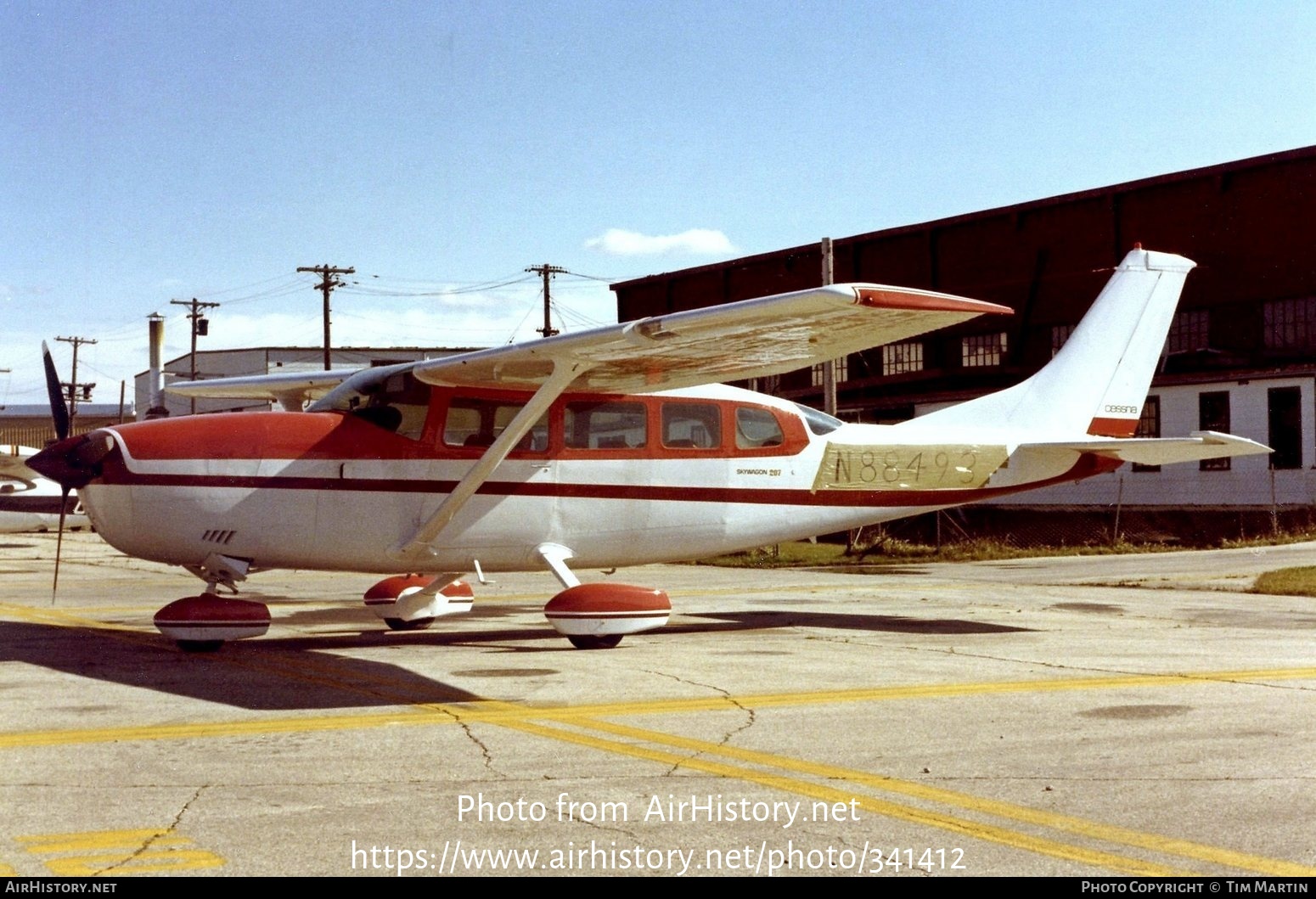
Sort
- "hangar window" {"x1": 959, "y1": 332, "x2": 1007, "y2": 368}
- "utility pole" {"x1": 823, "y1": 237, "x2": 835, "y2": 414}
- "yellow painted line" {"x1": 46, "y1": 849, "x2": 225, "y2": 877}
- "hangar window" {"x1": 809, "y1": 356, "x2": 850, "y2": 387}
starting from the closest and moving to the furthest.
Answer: "yellow painted line" {"x1": 46, "y1": 849, "x2": 225, "y2": 877}, "utility pole" {"x1": 823, "y1": 237, "x2": 835, "y2": 414}, "hangar window" {"x1": 959, "y1": 332, "x2": 1007, "y2": 368}, "hangar window" {"x1": 809, "y1": 356, "x2": 850, "y2": 387}

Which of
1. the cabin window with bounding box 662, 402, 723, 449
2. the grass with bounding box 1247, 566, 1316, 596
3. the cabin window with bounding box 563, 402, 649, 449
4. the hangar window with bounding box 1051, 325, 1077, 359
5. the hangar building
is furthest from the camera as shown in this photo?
the hangar window with bounding box 1051, 325, 1077, 359

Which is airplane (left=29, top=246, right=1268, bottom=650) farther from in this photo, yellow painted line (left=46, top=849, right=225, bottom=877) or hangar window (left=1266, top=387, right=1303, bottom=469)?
hangar window (left=1266, top=387, right=1303, bottom=469)

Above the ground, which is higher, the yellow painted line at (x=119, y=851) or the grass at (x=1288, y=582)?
the yellow painted line at (x=119, y=851)

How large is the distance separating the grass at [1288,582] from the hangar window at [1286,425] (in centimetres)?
1381

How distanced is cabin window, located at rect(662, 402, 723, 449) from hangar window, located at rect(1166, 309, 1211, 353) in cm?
3073

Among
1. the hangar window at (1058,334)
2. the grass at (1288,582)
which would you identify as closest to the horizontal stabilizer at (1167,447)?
the grass at (1288,582)

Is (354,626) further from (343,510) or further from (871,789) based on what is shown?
(871,789)

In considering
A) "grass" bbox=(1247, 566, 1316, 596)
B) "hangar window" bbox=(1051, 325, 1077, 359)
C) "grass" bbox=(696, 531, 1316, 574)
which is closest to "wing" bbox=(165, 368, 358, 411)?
"grass" bbox=(1247, 566, 1316, 596)

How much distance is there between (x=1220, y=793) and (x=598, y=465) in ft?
23.7

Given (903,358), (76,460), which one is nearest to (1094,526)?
(903,358)

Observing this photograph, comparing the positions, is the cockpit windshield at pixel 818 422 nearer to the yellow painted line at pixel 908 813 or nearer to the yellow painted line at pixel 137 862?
the yellow painted line at pixel 908 813

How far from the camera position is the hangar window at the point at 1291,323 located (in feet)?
120

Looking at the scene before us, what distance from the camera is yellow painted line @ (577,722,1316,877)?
180 inches

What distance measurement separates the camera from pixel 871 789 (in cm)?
579
